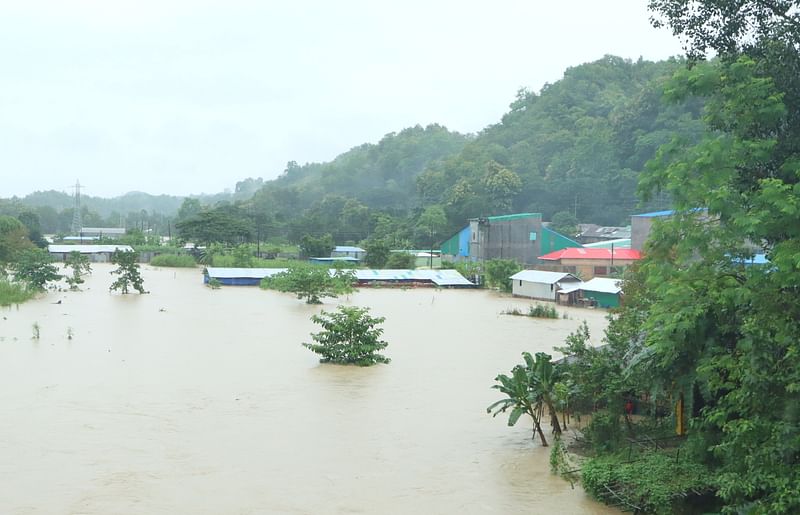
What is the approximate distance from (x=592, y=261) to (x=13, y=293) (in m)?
24.3

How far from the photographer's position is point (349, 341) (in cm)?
1652

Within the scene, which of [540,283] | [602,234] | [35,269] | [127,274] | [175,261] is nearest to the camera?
[35,269]

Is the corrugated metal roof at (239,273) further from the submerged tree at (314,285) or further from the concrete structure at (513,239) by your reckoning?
the concrete structure at (513,239)

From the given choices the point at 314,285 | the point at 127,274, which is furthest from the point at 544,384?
the point at 127,274

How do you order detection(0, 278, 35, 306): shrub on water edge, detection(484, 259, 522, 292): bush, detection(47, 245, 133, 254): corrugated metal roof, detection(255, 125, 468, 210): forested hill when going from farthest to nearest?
detection(255, 125, 468, 210): forested hill → detection(47, 245, 133, 254): corrugated metal roof → detection(484, 259, 522, 292): bush → detection(0, 278, 35, 306): shrub on water edge

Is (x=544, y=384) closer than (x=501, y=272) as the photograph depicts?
Yes

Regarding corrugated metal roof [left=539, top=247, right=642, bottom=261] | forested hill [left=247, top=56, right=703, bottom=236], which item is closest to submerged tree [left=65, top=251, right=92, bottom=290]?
corrugated metal roof [left=539, top=247, right=642, bottom=261]

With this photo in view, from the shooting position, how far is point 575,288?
32156 millimetres

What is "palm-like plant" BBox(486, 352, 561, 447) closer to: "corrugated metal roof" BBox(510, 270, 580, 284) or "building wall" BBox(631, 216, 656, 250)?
"corrugated metal roof" BBox(510, 270, 580, 284)

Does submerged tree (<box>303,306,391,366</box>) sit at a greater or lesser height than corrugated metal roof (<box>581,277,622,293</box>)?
lesser

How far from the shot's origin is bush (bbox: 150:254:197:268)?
5391cm

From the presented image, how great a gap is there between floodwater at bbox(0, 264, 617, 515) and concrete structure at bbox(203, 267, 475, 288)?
1698 cm

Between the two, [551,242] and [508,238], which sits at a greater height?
[508,238]

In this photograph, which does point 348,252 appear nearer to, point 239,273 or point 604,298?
point 239,273
